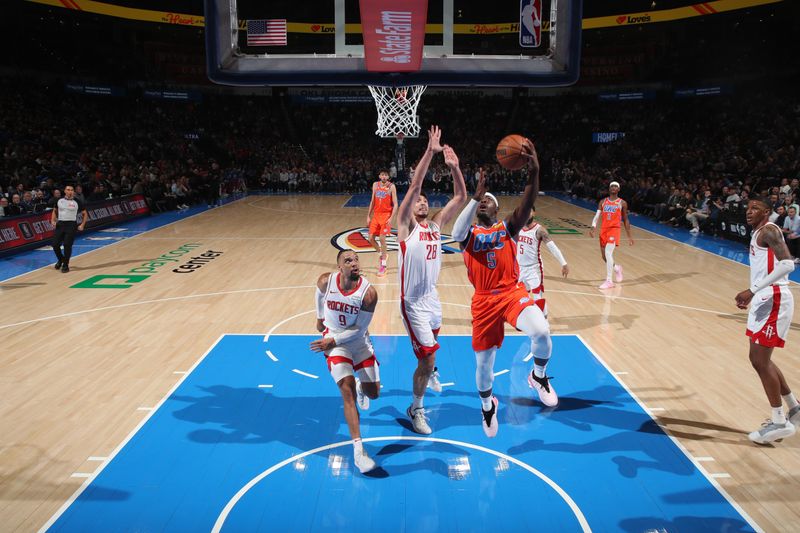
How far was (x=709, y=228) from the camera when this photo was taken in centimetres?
1642

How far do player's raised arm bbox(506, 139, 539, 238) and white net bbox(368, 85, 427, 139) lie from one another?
4.55 metres

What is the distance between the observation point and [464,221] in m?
4.57

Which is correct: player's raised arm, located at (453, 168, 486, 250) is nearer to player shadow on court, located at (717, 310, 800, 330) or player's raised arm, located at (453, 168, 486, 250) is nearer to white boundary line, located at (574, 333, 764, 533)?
white boundary line, located at (574, 333, 764, 533)

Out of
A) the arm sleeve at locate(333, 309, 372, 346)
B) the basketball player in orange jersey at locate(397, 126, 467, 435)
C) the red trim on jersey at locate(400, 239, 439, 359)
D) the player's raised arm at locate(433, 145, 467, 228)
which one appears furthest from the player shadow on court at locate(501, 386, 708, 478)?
the player's raised arm at locate(433, 145, 467, 228)

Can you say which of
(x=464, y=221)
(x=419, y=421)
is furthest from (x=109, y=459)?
(x=464, y=221)

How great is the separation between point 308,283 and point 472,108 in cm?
2900

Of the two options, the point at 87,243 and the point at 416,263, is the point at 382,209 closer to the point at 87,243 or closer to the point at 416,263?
the point at 416,263

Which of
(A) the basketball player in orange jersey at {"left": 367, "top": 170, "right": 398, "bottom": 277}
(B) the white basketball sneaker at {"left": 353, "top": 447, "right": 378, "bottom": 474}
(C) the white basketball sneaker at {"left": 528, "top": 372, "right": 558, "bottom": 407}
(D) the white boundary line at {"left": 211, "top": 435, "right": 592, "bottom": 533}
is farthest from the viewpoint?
(A) the basketball player in orange jersey at {"left": 367, "top": 170, "right": 398, "bottom": 277}

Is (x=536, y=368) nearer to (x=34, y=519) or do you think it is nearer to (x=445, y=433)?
(x=445, y=433)

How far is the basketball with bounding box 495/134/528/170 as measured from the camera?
14.8 ft

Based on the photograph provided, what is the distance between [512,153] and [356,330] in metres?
1.84

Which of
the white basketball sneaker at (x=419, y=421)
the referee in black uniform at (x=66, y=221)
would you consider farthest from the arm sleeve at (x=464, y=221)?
the referee in black uniform at (x=66, y=221)

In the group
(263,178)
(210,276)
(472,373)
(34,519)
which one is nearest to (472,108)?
(263,178)

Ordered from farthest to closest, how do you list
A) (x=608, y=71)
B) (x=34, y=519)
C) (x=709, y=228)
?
1. (x=608, y=71)
2. (x=709, y=228)
3. (x=34, y=519)
